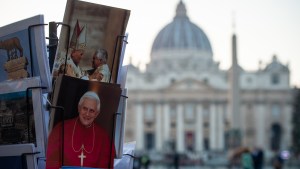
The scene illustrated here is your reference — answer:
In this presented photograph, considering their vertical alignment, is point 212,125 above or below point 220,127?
above

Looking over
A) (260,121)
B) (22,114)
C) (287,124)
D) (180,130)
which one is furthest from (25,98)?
(260,121)

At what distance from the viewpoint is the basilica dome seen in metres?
93.5

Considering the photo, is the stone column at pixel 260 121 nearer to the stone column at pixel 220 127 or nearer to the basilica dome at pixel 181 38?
the stone column at pixel 220 127

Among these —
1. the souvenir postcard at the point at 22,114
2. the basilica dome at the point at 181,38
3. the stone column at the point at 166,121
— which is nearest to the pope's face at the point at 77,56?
the souvenir postcard at the point at 22,114

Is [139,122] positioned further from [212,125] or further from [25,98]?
[25,98]

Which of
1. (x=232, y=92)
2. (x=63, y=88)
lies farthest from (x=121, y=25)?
(x=232, y=92)

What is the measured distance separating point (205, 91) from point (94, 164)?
258 feet

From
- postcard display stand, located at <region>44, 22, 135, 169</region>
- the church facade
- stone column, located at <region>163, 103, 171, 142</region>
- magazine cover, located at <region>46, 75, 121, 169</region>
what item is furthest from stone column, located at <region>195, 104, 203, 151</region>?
magazine cover, located at <region>46, 75, 121, 169</region>

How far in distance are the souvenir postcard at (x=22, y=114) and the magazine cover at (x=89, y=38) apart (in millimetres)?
243

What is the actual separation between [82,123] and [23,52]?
1.35 ft

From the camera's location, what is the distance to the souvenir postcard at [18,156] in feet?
10.3

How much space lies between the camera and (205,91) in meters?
81.7

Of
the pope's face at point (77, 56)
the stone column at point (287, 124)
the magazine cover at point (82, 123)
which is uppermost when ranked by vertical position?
the stone column at point (287, 124)

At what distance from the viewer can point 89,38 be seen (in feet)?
11.0
